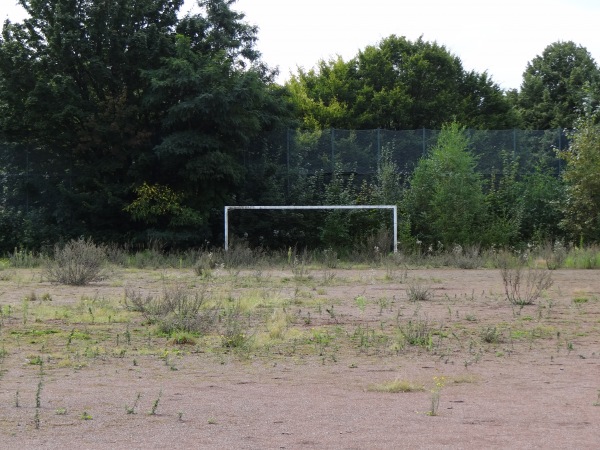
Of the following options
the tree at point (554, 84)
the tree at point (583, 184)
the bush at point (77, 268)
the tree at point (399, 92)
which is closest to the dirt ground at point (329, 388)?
the bush at point (77, 268)

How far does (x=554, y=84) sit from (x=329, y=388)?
201ft

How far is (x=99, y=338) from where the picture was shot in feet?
37.9

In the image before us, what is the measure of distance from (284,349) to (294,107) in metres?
26.0

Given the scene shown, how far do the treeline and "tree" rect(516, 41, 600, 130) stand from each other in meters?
28.4

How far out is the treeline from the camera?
1192 inches

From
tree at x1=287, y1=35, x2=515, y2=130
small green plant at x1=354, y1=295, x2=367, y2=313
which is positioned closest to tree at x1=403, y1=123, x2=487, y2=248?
small green plant at x1=354, y1=295, x2=367, y2=313

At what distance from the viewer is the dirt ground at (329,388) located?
267 inches

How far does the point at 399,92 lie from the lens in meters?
50.2

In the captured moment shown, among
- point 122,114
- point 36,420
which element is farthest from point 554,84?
point 36,420

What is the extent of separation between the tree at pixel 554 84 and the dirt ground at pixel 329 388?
4912 centimetres

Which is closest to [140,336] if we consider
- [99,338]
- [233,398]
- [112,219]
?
[99,338]

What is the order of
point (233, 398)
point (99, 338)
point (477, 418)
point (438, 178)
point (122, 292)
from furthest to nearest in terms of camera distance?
point (438, 178), point (122, 292), point (99, 338), point (233, 398), point (477, 418)

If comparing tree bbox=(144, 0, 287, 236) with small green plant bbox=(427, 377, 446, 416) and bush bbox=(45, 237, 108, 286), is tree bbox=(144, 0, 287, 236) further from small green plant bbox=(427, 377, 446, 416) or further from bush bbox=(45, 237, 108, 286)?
small green plant bbox=(427, 377, 446, 416)

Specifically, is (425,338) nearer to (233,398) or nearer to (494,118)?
(233,398)
